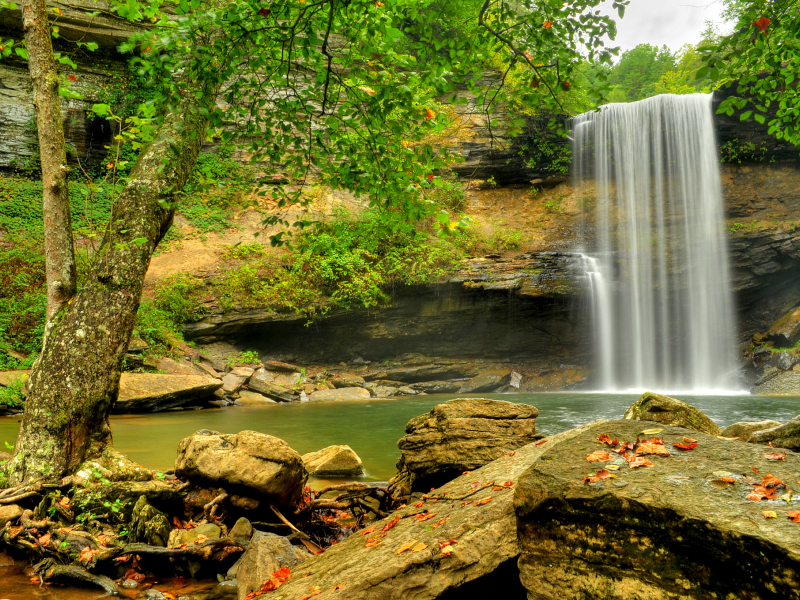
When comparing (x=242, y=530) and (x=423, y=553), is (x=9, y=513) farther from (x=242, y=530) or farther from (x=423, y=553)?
(x=423, y=553)

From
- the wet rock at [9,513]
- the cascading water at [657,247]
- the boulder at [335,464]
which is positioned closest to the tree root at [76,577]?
the wet rock at [9,513]

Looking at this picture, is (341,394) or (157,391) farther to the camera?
(341,394)

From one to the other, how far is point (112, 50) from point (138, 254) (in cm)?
2066

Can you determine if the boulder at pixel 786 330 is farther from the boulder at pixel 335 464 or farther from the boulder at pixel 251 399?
the boulder at pixel 335 464

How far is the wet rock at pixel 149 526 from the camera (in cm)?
300

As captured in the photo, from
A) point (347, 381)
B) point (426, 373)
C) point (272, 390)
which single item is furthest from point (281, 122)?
point (426, 373)

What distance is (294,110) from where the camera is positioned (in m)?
3.63

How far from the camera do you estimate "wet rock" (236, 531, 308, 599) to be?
251 centimetres

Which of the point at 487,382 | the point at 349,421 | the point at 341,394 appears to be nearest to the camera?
the point at 349,421

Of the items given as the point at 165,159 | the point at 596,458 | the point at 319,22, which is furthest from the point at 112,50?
the point at 596,458

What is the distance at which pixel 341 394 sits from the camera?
1407 centimetres

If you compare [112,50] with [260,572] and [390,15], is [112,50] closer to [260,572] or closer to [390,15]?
[390,15]

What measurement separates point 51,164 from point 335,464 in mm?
4113

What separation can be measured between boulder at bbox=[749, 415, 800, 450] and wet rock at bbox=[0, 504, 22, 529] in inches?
192
